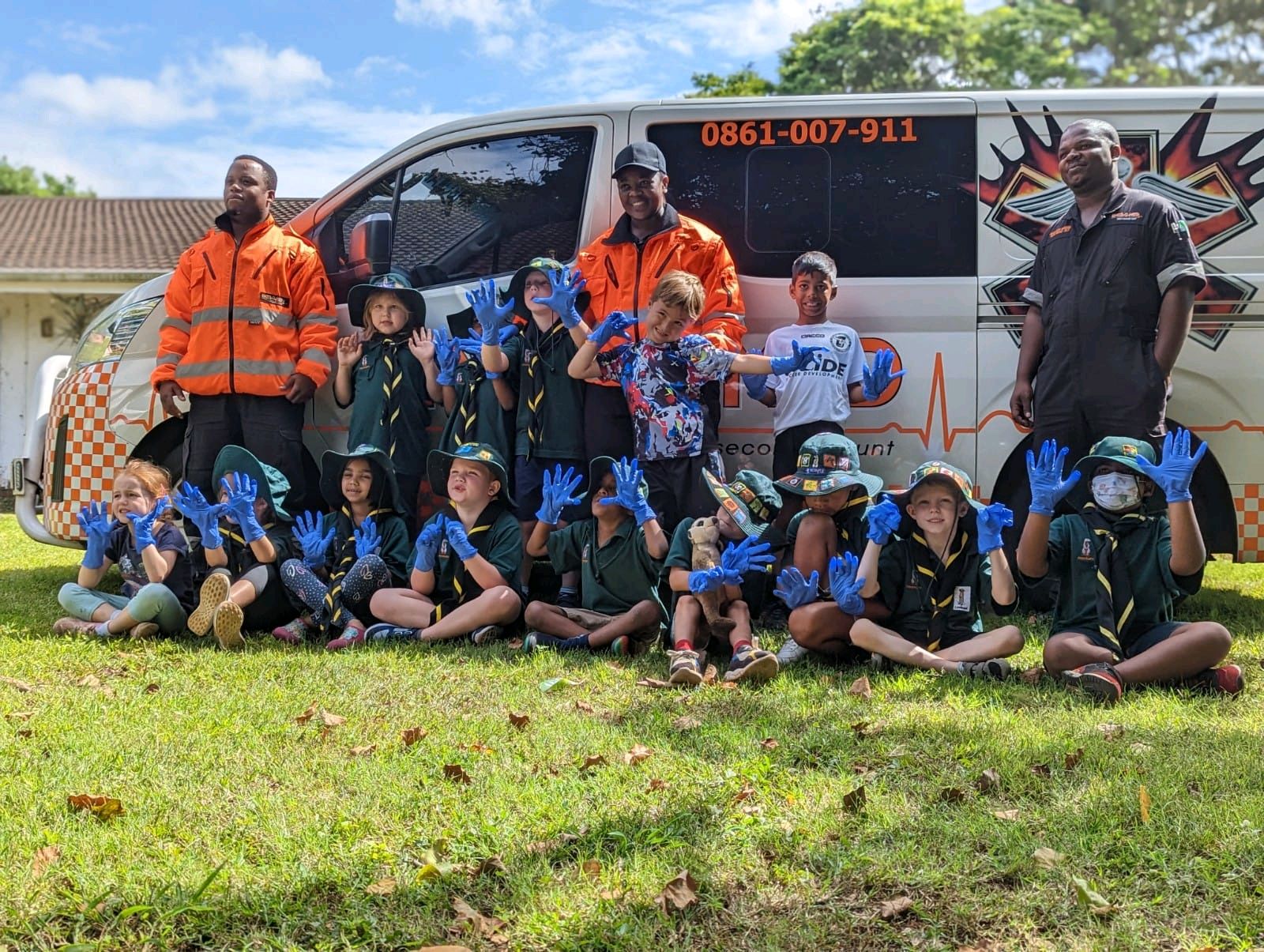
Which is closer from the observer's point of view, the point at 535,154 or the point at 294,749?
the point at 294,749

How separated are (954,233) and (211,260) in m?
3.65

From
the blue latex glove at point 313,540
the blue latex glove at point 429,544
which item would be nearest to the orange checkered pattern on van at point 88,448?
the blue latex glove at point 313,540

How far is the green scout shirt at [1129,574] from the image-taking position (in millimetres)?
4207

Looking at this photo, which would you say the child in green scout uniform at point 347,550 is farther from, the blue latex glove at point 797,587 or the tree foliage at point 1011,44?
the tree foliage at point 1011,44

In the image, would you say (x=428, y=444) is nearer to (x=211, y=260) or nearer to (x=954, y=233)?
(x=211, y=260)

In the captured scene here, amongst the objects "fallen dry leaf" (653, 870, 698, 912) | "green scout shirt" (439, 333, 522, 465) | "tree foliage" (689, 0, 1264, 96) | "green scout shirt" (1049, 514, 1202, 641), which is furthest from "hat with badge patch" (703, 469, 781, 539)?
"tree foliage" (689, 0, 1264, 96)

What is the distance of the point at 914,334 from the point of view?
5.41 metres

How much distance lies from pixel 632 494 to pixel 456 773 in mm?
1891

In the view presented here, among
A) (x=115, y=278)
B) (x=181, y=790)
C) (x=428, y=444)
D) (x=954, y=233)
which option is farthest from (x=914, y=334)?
(x=115, y=278)

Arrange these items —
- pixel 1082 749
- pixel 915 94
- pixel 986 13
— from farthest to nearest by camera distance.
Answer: pixel 986 13, pixel 915 94, pixel 1082 749

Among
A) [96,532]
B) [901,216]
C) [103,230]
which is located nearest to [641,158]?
[901,216]

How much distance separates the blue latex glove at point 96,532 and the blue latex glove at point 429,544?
1.56m

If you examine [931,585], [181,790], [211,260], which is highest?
[211,260]

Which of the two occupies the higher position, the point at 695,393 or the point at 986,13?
the point at 986,13
